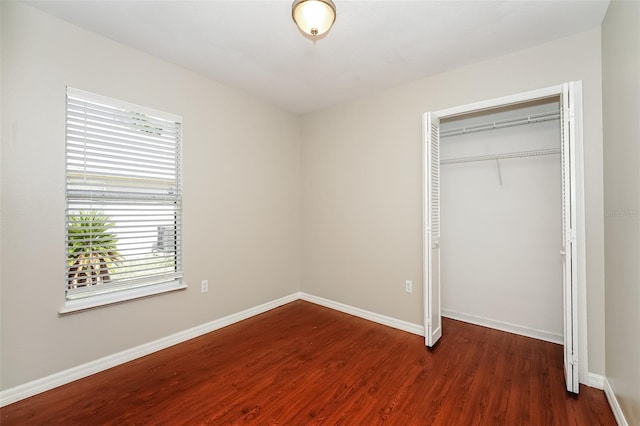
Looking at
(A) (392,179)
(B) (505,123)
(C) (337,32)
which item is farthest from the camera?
(A) (392,179)

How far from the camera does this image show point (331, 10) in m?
1.76

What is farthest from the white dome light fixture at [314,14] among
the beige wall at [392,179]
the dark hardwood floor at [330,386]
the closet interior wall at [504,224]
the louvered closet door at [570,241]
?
the dark hardwood floor at [330,386]

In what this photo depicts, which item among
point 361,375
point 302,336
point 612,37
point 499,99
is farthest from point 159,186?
point 612,37

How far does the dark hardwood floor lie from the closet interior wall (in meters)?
0.37

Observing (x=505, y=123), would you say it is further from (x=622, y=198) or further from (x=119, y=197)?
(x=119, y=197)

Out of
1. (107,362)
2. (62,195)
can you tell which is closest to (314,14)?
(62,195)

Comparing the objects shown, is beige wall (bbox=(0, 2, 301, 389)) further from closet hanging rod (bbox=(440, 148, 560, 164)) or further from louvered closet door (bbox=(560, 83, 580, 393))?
louvered closet door (bbox=(560, 83, 580, 393))

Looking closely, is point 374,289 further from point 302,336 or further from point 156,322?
point 156,322

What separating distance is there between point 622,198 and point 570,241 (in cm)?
43

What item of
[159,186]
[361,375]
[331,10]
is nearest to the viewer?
[331,10]

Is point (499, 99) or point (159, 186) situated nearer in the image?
point (499, 99)

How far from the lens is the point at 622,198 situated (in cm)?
172

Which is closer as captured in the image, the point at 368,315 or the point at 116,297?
the point at 116,297

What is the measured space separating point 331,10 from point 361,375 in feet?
8.52
